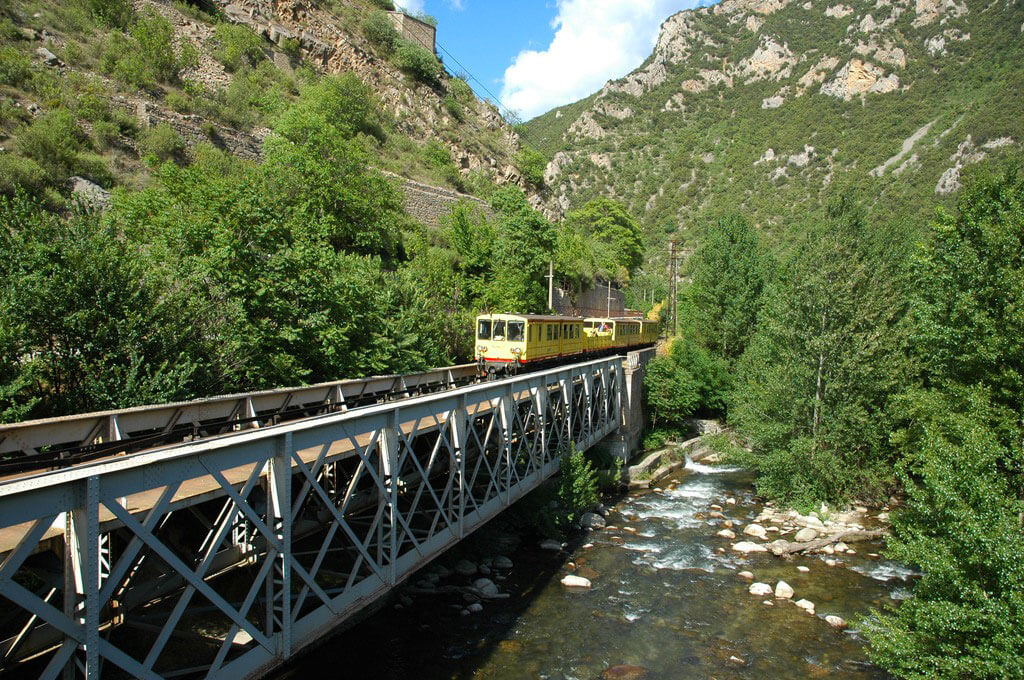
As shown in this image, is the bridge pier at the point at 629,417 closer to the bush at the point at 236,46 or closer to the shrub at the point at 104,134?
the shrub at the point at 104,134

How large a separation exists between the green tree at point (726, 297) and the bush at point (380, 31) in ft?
133

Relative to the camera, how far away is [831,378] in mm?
19031

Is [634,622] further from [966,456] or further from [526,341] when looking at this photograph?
[526,341]

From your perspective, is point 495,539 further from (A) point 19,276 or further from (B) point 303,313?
(A) point 19,276

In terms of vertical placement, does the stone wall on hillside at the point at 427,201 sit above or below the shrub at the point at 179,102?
below

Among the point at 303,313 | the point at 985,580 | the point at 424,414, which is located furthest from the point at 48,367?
the point at 985,580

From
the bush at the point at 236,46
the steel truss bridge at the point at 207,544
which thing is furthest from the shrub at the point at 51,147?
Answer: the steel truss bridge at the point at 207,544

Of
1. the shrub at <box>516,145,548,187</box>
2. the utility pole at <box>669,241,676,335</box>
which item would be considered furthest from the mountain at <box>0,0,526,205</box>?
the utility pole at <box>669,241,676,335</box>

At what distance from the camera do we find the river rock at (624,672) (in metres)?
9.48

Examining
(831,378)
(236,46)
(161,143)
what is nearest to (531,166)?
(236,46)

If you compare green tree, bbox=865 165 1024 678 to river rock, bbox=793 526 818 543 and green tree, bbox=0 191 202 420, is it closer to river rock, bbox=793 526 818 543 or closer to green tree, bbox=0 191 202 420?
river rock, bbox=793 526 818 543

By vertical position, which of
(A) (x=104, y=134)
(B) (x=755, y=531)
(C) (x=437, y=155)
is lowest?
(B) (x=755, y=531)

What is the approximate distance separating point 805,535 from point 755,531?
131 centimetres

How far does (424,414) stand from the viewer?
28.9 feet
